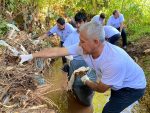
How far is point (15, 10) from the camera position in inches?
465

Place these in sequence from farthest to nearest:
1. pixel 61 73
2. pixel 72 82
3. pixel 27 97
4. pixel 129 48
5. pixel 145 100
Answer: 1. pixel 129 48
2. pixel 61 73
3. pixel 72 82
4. pixel 145 100
5. pixel 27 97

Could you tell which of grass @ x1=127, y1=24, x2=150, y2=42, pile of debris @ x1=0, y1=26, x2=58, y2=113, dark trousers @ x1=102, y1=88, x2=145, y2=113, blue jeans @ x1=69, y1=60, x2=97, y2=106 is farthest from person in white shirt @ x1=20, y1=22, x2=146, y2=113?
grass @ x1=127, y1=24, x2=150, y2=42

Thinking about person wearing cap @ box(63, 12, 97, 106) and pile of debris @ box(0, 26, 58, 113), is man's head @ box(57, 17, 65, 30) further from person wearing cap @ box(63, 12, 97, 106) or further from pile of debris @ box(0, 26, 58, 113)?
pile of debris @ box(0, 26, 58, 113)

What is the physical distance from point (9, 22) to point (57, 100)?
11.1 feet

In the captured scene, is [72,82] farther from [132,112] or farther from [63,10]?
[63,10]

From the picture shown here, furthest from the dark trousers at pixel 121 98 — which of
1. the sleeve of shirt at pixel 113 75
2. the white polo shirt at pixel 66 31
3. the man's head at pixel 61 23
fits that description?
the man's head at pixel 61 23

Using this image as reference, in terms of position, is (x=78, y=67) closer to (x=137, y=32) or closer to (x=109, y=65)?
(x=109, y=65)

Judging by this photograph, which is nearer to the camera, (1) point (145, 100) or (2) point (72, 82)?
(1) point (145, 100)

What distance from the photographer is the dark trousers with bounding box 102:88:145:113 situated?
460 cm

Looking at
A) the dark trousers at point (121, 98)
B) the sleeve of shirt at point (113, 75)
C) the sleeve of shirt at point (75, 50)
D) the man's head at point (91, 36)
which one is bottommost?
the dark trousers at point (121, 98)

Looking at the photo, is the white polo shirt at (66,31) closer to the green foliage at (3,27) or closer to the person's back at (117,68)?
the green foliage at (3,27)

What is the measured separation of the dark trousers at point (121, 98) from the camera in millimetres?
4602

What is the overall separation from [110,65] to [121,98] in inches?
23.7

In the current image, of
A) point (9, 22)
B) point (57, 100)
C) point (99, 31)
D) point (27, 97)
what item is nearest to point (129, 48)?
point (9, 22)
